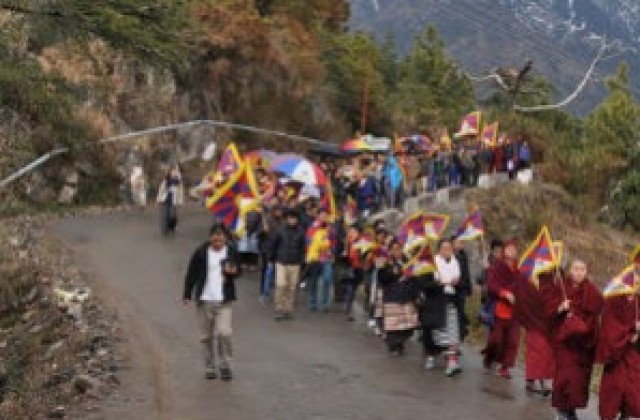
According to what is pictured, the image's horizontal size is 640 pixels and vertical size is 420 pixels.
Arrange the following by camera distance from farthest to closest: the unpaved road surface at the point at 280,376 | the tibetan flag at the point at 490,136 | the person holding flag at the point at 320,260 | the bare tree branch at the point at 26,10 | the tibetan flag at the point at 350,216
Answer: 1. the tibetan flag at the point at 490,136
2. the tibetan flag at the point at 350,216
3. the person holding flag at the point at 320,260
4. the unpaved road surface at the point at 280,376
5. the bare tree branch at the point at 26,10

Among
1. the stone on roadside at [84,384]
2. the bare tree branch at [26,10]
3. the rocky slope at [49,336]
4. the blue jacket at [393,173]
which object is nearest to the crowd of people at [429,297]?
the stone on roadside at [84,384]

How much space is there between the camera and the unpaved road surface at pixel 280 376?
1158 cm

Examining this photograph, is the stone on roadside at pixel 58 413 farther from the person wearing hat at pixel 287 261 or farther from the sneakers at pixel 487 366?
the person wearing hat at pixel 287 261

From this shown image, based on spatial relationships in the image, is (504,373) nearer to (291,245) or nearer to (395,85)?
(291,245)

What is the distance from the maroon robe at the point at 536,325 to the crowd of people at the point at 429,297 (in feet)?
0.04

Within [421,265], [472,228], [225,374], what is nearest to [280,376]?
[225,374]

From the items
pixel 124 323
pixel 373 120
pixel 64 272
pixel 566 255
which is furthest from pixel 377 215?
pixel 373 120

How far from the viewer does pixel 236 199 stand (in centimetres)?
1958

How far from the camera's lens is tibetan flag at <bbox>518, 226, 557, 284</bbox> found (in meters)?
12.0

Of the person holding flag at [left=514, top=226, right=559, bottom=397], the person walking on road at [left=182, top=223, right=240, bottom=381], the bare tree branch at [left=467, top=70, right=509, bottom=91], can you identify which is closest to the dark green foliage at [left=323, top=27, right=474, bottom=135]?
the bare tree branch at [left=467, top=70, right=509, bottom=91]

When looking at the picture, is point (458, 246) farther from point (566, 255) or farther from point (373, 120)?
point (373, 120)

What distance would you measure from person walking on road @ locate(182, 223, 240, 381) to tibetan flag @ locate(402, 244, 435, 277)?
2.74 meters

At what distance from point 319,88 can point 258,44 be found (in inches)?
194

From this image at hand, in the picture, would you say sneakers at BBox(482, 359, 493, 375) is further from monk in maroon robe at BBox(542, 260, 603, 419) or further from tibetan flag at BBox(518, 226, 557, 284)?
monk in maroon robe at BBox(542, 260, 603, 419)
